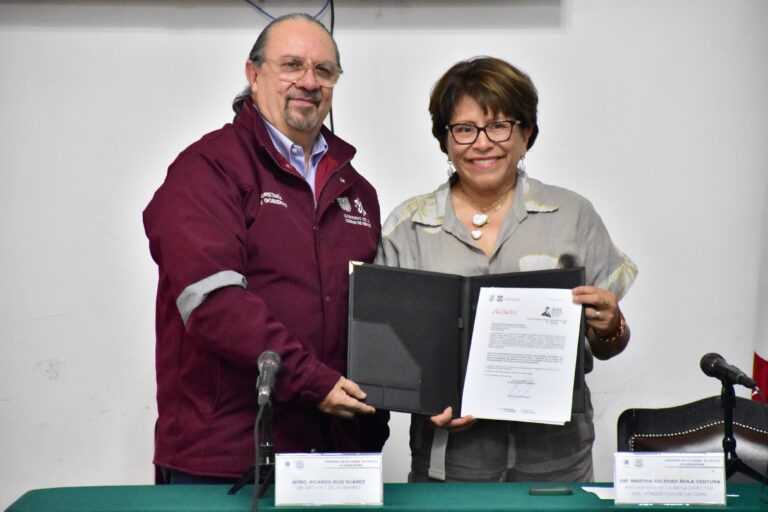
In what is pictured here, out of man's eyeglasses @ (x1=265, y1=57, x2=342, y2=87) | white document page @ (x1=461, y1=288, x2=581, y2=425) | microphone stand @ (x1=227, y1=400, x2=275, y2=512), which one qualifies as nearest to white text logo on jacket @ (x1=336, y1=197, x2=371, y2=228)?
man's eyeglasses @ (x1=265, y1=57, x2=342, y2=87)

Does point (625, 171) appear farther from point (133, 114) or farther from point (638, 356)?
point (133, 114)

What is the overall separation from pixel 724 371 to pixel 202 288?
1099 millimetres

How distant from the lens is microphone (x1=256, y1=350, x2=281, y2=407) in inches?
64.4

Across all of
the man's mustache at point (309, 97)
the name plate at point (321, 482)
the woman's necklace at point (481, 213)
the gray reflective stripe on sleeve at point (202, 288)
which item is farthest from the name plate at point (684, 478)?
the man's mustache at point (309, 97)

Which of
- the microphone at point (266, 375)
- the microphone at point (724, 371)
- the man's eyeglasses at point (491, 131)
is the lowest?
the microphone at point (266, 375)

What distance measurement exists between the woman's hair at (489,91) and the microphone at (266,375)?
888 mm

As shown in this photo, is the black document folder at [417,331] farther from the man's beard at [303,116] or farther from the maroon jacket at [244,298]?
the man's beard at [303,116]

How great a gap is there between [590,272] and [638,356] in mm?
1051

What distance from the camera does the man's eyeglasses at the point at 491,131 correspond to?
2314 millimetres

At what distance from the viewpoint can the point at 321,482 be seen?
169 cm

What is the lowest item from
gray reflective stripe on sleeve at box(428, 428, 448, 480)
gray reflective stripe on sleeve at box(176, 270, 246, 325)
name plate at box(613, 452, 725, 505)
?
gray reflective stripe on sleeve at box(428, 428, 448, 480)

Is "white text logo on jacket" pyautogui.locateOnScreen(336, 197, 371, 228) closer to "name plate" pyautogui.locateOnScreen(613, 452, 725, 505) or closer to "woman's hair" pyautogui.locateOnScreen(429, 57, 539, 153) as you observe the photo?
"woman's hair" pyautogui.locateOnScreen(429, 57, 539, 153)

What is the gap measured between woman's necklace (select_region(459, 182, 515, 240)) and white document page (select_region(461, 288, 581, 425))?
0.23 meters

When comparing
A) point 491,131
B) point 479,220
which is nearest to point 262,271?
point 479,220
